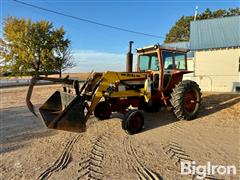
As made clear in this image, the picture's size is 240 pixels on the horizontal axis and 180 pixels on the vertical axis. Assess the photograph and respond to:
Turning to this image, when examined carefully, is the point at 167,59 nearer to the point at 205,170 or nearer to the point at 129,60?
the point at 129,60

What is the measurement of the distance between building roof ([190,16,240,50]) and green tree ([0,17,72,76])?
1756 cm

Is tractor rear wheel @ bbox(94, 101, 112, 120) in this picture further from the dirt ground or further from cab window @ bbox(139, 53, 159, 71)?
cab window @ bbox(139, 53, 159, 71)

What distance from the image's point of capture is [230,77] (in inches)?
614

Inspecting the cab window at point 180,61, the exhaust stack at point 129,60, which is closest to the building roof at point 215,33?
the cab window at point 180,61

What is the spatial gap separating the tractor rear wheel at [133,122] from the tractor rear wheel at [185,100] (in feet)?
4.99

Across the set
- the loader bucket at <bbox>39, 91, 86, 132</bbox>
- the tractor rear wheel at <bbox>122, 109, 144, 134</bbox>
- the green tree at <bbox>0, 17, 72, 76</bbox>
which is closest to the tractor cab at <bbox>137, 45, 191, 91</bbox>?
the tractor rear wheel at <bbox>122, 109, 144, 134</bbox>

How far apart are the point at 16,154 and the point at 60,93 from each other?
6.80 feet

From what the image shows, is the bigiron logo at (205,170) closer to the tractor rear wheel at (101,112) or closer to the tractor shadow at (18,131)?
the tractor shadow at (18,131)

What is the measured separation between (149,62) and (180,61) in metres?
1.12

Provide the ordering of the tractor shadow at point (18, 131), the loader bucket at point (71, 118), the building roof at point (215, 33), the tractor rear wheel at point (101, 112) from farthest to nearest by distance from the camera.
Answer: the building roof at point (215, 33) < the tractor rear wheel at point (101, 112) < the tractor shadow at point (18, 131) < the loader bucket at point (71, 118)

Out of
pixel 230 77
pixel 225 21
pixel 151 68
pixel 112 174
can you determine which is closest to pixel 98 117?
pixel 151 68

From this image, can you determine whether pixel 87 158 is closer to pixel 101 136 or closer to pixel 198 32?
pixel 101 136

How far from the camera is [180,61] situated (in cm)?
828

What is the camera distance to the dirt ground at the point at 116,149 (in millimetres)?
4039
